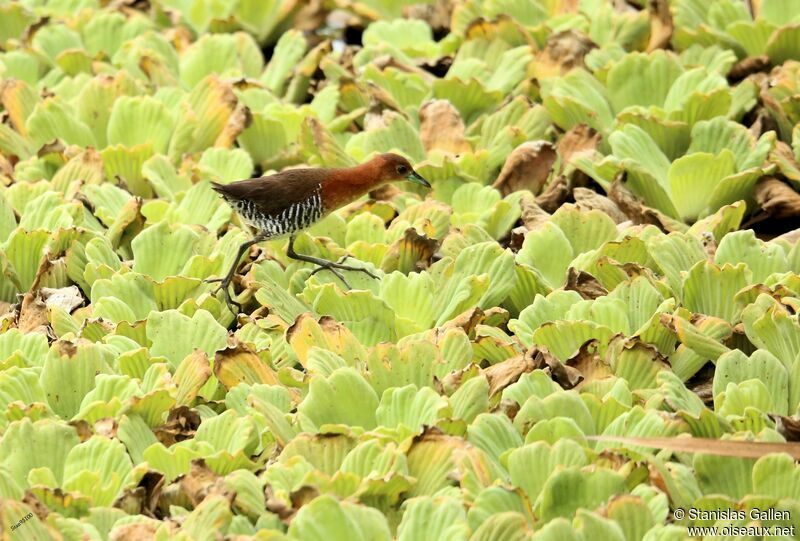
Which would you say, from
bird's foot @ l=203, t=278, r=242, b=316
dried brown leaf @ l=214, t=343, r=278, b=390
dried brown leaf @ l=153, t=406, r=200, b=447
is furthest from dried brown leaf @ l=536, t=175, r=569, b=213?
dried brown leaf @ l=153, t=406, r=200, b=447

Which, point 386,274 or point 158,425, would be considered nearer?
point 158,425

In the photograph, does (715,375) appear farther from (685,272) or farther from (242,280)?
(242,280)

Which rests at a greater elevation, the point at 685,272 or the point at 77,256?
the point at 685,272

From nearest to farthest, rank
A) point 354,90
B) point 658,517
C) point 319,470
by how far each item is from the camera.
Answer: point 658,517, point 319,470, point 354,90

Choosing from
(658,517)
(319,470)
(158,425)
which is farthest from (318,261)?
(658,517)

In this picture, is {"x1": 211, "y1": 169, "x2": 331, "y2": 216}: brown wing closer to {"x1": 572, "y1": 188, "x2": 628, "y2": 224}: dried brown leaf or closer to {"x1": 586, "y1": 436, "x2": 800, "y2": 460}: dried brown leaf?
{"x1": 572, "y1": 188, "x2": 628, "y2": 224}: dried brown leaf

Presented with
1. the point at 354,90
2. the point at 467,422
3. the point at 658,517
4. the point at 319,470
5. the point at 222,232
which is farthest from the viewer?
the point at 354,90

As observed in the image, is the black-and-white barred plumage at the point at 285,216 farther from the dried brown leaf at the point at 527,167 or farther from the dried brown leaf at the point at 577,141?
the dried brown leaf at the point at 577,141
